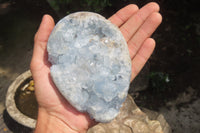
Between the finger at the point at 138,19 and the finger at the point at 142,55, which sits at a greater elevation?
the finger at the point at 138,19

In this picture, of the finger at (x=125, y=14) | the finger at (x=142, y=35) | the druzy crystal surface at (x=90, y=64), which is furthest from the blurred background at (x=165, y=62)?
the druzy crystal surface at (x=90, y=64)

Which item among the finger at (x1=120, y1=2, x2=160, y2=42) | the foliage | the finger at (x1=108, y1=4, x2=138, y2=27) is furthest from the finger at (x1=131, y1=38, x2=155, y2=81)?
the foliage

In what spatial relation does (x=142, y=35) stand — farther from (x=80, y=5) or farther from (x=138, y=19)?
(x=80, y=5)

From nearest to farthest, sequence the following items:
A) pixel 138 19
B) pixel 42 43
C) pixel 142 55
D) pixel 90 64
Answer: pixel 90 64 → pixel 42 43 → pixel 142 55 → pixel 138 19

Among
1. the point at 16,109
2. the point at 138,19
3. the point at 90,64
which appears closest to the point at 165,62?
the point at 138,19

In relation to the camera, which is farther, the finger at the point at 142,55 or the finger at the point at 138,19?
the finger at the point at 138,19

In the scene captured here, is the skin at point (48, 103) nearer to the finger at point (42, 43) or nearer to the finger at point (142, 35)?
the finger at point (42, 43)

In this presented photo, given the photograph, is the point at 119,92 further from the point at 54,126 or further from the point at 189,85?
the point at 189,85
